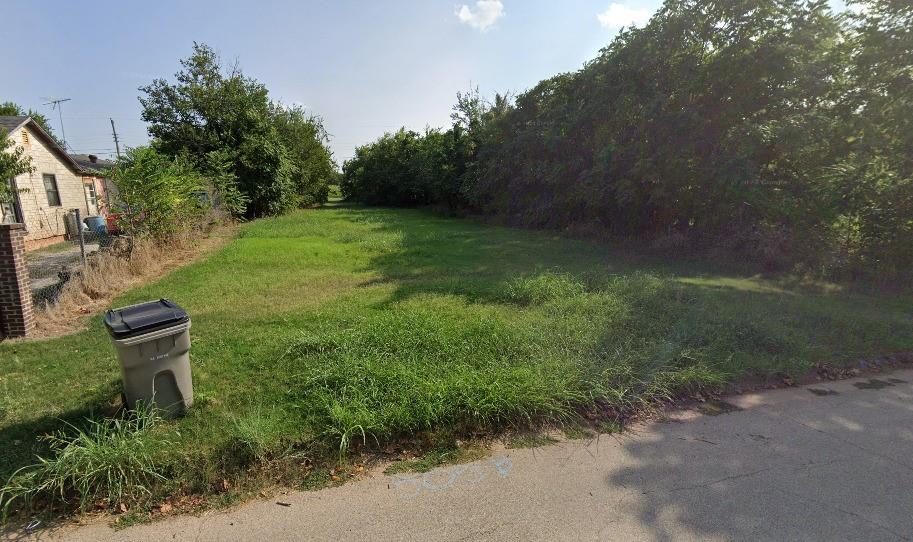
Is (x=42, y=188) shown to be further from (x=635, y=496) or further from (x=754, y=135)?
(x=754, y=135)

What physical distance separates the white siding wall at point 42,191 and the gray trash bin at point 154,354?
15.5 meters

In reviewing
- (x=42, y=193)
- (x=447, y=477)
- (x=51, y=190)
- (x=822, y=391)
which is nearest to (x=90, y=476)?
(x=447, y=477)

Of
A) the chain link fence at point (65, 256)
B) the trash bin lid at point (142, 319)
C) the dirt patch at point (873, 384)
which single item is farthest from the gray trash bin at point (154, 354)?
the dirt patch at point (873, 384)

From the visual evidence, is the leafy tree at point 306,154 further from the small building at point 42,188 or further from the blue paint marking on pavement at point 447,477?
the blue paint marking on pavement at point 447,477

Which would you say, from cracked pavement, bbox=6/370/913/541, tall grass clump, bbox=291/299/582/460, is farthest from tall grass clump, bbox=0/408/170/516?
tall grass clump, bbox=291/299/582/460

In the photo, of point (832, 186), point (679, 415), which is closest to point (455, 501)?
point (679, 415)

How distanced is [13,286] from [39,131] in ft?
50.0

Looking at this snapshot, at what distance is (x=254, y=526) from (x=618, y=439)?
2469mm

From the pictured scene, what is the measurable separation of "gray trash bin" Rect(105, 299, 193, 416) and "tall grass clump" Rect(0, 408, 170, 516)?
42 centimetres

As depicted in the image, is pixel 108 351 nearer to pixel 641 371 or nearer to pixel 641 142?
pixel 641 371

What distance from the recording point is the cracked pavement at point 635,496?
2318 mm

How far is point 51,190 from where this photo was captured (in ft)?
52.8

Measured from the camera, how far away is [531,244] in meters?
13.4

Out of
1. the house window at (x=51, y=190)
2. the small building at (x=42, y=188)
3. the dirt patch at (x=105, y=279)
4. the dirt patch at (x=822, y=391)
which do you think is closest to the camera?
the dirt patch at (x=822, y=391)
